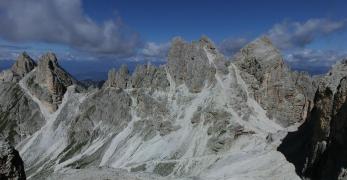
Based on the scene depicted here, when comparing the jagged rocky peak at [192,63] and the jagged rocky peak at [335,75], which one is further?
the jagged rocky peak at [192,63]

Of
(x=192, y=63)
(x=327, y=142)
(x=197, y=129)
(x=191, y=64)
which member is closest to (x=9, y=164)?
(x=327, y=142)

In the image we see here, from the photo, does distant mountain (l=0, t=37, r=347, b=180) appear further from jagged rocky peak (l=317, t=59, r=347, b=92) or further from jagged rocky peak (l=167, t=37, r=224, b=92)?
jagged rocky peak (l=317, t=59, r=347, b=92)

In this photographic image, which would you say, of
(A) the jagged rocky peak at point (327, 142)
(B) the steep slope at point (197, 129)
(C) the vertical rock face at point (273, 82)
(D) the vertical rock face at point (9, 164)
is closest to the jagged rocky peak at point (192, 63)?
(B) the steep slope at point (197, 129)

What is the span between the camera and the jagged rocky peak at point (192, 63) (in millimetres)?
173875

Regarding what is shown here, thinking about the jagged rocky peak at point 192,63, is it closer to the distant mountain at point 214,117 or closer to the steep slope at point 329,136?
the distant mountain at point 214,117

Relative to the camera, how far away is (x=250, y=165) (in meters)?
94.9

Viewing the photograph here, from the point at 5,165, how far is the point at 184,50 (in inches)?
6416

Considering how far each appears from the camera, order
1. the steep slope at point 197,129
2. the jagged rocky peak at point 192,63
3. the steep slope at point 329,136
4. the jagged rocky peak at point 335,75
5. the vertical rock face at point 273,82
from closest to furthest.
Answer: the steep slope at point 329,136 < the jagged rocky peak at point 335,75 < the steep slope at point 197,129 < the vertical rock face at point 273,82 < the jagged rocky peak at point 192,63

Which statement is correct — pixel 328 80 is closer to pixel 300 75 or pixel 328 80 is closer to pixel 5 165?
pixel 5 165

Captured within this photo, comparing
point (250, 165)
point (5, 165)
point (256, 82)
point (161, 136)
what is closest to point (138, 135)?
point (161, 136)

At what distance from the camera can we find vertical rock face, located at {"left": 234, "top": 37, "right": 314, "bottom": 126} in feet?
511

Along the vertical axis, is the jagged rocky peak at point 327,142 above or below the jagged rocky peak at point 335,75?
below

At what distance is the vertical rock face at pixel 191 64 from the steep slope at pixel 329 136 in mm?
91746

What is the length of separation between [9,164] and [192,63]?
15451cm
